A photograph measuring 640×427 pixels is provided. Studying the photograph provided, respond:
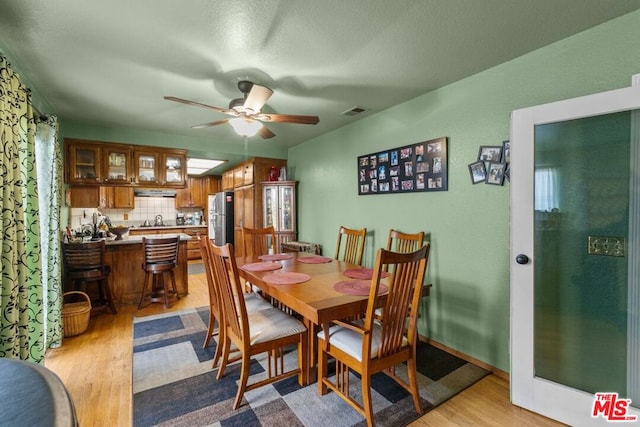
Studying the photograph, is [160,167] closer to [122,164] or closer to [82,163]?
[122,164]

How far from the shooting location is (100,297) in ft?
11.6

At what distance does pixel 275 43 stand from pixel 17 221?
6.40 ft

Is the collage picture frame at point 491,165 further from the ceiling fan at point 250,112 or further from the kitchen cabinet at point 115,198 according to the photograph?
the kitchen cabinet at point 115,198

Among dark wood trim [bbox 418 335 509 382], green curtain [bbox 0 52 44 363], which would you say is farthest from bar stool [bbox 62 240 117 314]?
dark wood trim [bbox 418 335 509 382]

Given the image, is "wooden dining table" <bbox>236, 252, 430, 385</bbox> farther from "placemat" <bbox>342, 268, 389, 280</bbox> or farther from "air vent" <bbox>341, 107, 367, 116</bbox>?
"air vent" <bbox>341, 107, 367, 116</bbox>

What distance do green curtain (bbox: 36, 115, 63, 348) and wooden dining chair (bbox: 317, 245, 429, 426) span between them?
2.55 metres

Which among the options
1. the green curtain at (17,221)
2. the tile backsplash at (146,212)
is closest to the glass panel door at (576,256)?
the green curtain at (17,221)

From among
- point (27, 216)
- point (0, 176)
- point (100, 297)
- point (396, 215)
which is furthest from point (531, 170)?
point (100, 297)

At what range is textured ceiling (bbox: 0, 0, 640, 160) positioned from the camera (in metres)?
1.60

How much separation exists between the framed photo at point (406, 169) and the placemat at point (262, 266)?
57.7 inches

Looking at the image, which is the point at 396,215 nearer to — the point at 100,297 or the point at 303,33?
the point at 303,33

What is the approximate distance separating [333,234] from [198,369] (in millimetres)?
2326

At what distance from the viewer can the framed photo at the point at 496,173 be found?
221 cm

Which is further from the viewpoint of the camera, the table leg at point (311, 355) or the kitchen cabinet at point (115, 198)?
the kitchen cabinet at point (115, 198)
